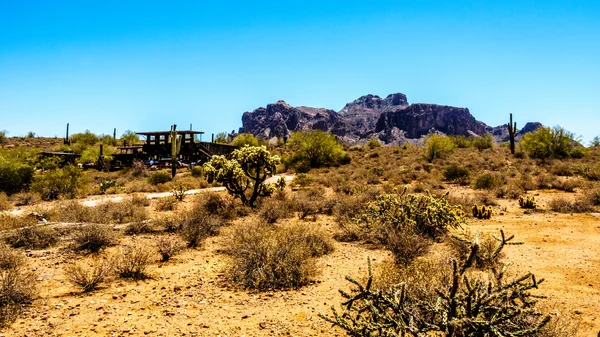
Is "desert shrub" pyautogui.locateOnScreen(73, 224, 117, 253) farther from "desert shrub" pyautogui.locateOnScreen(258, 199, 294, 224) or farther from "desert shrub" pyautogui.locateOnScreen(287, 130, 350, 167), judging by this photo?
"desert shrub" pyautogui.locateOnScreen(287, 130, 350, 167)

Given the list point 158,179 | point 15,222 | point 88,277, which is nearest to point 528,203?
point 88,277

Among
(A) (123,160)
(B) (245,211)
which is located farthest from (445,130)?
(B) (245,211)

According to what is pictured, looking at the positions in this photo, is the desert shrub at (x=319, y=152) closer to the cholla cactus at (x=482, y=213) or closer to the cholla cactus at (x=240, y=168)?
the cholla cactus at (x=240, y=168)

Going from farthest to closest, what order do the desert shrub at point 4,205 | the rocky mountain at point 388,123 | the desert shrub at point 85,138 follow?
the rocky mountain at point 388,123 → the desert shrub at point 85,138 → the desert shrub at point 4,205

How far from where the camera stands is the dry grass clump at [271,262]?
6.20 metres

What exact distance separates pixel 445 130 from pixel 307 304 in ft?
613

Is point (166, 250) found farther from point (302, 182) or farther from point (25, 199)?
point (302, 182)

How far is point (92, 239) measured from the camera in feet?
27.1

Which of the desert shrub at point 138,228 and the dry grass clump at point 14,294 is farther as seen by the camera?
the desert shrub at point 138,228

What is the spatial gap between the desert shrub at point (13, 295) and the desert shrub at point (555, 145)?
35.5 m

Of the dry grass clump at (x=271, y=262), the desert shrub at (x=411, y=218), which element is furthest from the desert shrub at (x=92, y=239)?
the desert shrub at (x=411, y=218)

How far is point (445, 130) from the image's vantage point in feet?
574


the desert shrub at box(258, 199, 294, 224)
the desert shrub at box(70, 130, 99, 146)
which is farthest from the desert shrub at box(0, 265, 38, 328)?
the desert shrub at box(70, 130, 99, 146)

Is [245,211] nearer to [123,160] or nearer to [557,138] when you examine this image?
[123,160]
